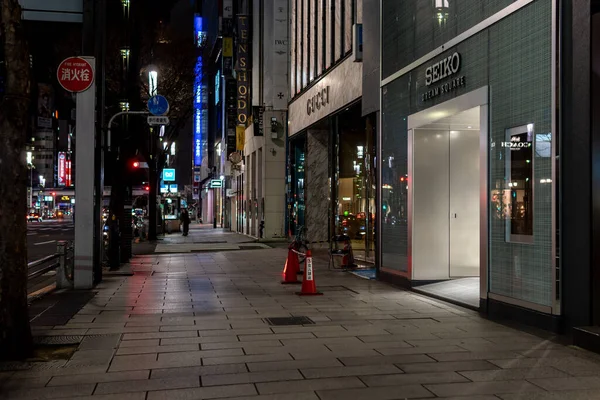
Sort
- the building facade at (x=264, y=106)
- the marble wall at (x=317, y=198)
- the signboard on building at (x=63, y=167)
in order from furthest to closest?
1. the signboard on building at (x=63, y=167)
2. the building facade at (x=264, y=106)
3. the marble wall at (x=317, y=198)

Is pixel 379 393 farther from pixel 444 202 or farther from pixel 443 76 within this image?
pixel 444 202

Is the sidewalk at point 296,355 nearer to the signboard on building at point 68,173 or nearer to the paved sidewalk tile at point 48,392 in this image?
the paved sidewalk tile at point 48,392

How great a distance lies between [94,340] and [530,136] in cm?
647

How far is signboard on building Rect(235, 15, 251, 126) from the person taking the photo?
37.1 m

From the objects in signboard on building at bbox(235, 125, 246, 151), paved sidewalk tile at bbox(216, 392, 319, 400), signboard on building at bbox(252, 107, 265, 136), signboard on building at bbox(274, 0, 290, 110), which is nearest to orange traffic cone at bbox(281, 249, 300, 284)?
paved sidewalk tile at bbox(216, 392, 319, 400)

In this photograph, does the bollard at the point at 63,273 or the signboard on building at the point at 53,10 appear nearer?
the bollard at the point at 63,273

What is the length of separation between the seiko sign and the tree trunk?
22.9 ft

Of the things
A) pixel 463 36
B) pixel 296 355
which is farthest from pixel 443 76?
pixel 296 355

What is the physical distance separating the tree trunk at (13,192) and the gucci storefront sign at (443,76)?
6.98 m

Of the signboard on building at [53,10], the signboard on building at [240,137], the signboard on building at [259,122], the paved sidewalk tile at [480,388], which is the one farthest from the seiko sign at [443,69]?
the signboard on building at [240,137]

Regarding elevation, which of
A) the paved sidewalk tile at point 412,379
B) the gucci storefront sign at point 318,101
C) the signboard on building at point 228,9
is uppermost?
the signboard on building at point 228,9

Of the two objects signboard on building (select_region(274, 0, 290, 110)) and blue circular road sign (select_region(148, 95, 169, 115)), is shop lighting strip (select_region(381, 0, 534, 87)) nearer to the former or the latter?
blue circular road sign (select_region(148, 95, 169, 115))

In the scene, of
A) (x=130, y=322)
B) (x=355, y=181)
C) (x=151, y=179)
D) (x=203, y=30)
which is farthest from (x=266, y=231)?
(x=203, y=30)

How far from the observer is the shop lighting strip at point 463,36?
8887 mm
